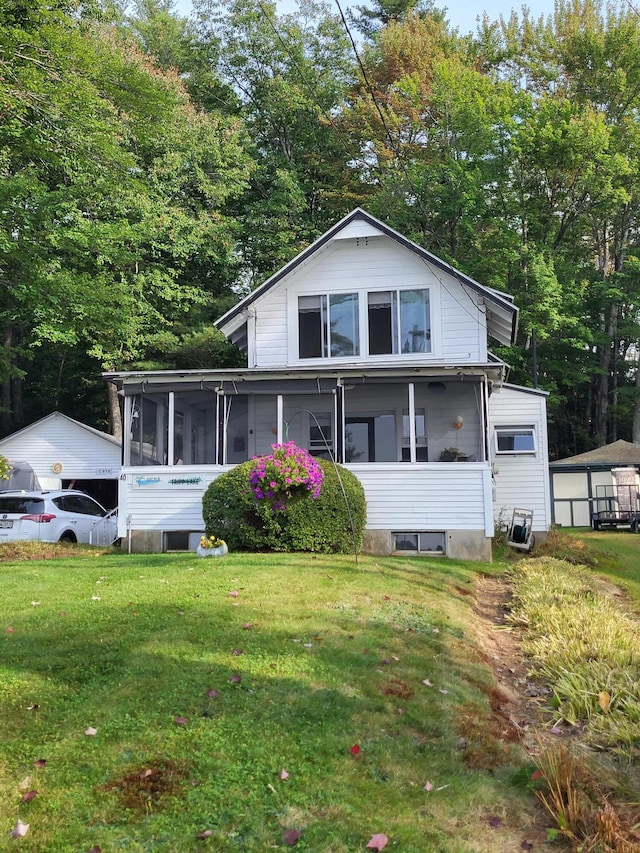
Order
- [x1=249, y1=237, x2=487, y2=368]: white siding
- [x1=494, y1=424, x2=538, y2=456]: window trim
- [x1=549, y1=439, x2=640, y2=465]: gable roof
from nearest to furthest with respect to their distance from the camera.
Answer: [x1=249, y1=237, x2=487, y2=368]: white siding → [x1=494, y1=424, x2=538, y2=456]: window trim → [x1=549, y1=439, x2=640, y2=465]: gable roof

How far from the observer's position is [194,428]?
15.7 metres

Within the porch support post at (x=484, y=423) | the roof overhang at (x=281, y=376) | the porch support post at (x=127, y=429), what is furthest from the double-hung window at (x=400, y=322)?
the porch support post at (x=127, y=429)

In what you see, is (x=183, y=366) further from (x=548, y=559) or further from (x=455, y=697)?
(x=455, y=697)

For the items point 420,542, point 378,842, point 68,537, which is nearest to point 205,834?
point 378,842

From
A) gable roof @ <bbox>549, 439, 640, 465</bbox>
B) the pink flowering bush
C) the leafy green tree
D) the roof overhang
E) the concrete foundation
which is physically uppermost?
the leafy green tree

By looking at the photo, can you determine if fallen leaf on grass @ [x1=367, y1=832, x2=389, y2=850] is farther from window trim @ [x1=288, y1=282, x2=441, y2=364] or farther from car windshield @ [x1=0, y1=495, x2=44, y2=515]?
window trim @ [x1=288, y1=282, x2=441, y2=364]

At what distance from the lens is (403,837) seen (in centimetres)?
332

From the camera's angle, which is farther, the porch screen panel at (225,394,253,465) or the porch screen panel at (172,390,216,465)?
the porch screen panel at (172,390,216,465)

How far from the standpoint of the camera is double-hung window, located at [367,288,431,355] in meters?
17.3

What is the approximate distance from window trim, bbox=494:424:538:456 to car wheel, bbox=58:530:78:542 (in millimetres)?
10827

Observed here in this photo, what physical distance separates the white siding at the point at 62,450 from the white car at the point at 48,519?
738cm

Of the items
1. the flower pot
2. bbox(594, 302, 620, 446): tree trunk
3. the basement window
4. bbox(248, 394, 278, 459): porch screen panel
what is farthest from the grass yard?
bbox(594, 302, 620, 446): tree trunk

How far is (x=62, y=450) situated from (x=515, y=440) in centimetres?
1571

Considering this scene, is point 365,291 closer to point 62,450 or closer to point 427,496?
point 427,496
